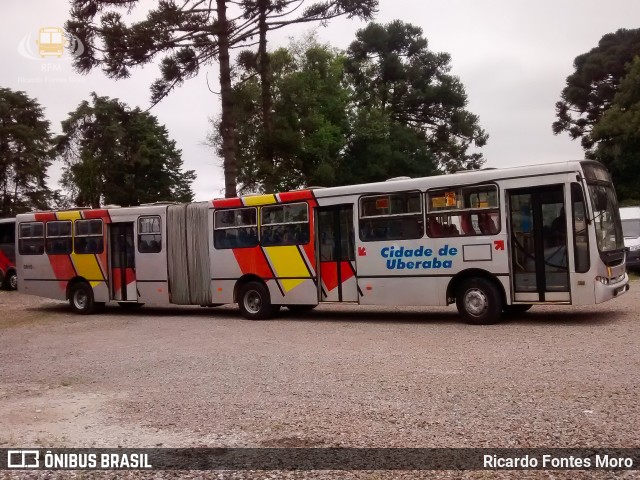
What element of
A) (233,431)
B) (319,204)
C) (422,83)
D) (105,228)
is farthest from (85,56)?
(422,83)

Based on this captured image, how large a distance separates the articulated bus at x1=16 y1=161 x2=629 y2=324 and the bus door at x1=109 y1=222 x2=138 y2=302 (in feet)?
0.12

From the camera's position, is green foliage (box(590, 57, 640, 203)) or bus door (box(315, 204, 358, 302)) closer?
bus door (box(315, 204, 358, 302))

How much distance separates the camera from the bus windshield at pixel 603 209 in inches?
472

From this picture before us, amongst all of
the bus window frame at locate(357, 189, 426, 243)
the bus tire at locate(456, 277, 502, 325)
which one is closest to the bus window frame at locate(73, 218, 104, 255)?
the bus window frame at locate(357, 189, 426, 243)

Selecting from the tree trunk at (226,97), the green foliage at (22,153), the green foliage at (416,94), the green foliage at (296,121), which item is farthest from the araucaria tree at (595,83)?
the green foliage at (22,153)

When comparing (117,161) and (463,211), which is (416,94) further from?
(463,211)

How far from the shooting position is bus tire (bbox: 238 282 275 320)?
1559 cm

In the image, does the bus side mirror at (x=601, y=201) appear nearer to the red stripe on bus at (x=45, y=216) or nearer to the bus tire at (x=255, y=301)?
the bus tire at (x=255, y=301)

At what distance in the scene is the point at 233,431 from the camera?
598 centimetres

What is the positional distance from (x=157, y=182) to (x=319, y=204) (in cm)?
4026

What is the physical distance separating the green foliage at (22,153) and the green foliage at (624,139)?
3581 centimetres

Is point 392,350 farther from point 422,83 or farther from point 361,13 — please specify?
point 422,83

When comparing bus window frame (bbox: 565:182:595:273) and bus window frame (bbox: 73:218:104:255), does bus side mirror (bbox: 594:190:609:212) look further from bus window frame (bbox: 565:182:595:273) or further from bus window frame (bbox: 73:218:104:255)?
bus window frame (bbox: 73:218:104:255)

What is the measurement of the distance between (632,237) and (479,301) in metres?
12.5
